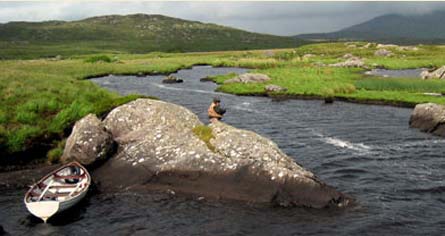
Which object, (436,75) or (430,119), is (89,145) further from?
(436,75)

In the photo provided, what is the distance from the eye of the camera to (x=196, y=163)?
3003cm

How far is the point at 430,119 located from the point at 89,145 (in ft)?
111

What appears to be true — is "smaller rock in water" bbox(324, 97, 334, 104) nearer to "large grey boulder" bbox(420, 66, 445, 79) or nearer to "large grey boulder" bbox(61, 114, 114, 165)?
"large grey boulder" bbox(420, 66, 445, 79)

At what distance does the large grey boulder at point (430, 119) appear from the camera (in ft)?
150

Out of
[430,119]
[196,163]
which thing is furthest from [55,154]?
[430,119]

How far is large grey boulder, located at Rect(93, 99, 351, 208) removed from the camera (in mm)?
27766

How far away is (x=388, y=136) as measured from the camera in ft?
148

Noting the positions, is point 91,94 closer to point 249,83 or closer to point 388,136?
point 388,136

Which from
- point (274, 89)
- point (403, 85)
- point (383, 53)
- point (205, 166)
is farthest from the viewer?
point (383, 53)

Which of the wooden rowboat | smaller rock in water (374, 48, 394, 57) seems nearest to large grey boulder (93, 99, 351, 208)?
the wooden rowboat

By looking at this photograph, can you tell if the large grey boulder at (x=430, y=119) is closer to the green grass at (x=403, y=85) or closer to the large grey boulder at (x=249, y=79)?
the green grass at (x=403, y=85)

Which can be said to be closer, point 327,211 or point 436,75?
point 327,211

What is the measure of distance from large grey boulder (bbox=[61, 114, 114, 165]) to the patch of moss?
6.18 m

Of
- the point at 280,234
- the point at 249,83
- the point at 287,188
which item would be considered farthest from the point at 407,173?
the point at 249,83
